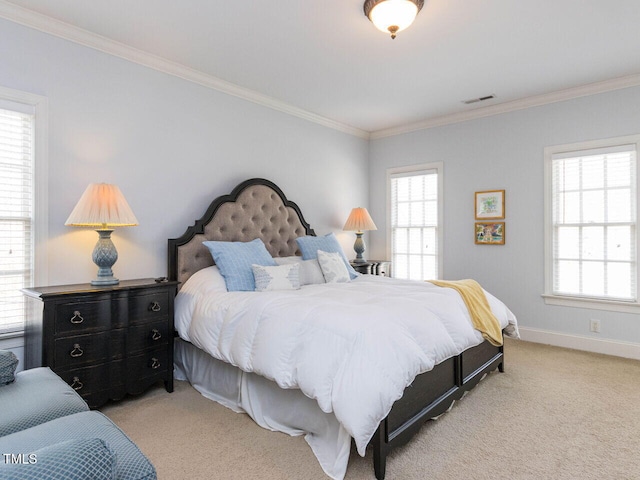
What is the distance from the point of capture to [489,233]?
14.9ft

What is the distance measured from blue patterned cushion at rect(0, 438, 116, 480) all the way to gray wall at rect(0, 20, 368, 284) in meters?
2.45

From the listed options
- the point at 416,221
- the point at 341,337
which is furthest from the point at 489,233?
the point at 341,337

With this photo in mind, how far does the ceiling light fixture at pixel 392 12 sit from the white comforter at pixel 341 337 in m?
1.79

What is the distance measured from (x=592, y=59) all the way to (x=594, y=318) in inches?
97.6

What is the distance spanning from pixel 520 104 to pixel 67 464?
193 inches

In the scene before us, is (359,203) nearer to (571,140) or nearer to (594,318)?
(571,140)

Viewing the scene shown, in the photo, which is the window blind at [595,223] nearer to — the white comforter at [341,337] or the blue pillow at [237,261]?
the white comforter at [341,337]

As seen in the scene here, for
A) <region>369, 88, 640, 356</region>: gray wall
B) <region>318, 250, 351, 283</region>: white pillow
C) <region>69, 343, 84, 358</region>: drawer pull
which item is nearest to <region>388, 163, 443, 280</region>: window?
<region>369, 88, 640, 356</region>: gray wall

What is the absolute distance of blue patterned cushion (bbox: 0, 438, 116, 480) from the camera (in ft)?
2.12

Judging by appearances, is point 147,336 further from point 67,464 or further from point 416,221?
point 416,221

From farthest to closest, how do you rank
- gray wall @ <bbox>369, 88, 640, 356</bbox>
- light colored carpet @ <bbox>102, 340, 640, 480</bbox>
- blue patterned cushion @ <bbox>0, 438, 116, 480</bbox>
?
1. gray wall @ <bbox>369, 88, 640, 356</bbox>
2. light colored carpet @ <bbox>102, 340, 640, 480</bbox>
3. blue patterned cushion @ <bbox>0, 438, 116, 480</bbox>

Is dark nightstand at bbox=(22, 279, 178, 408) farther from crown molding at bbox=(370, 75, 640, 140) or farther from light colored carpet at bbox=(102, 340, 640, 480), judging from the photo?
crown molding at bbox=(370, 75, 640, 140)

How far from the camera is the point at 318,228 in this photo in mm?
4855

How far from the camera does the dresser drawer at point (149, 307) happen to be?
2.65m
